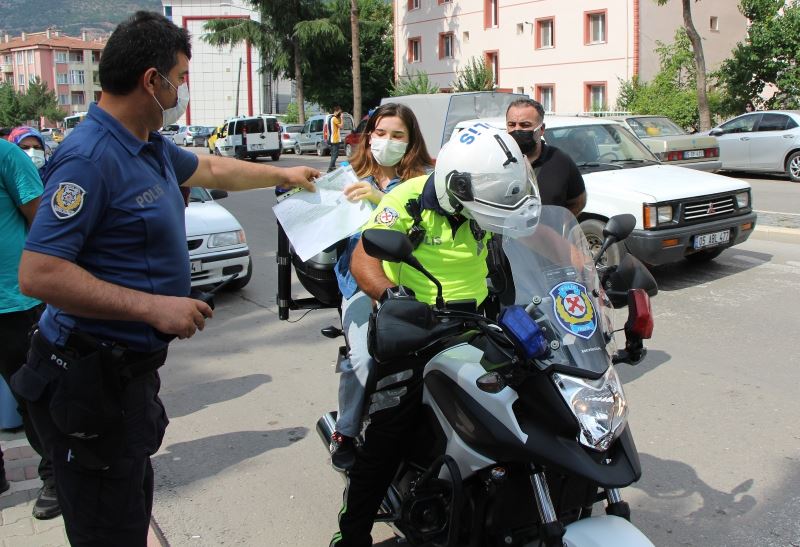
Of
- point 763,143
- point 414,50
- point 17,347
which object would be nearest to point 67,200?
point 17,347

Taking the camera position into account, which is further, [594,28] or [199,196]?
[594,28]

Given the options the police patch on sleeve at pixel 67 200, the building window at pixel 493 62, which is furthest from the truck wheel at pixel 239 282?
the building window at pixel 493 62

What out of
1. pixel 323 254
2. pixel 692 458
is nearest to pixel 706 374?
pixel 692 458

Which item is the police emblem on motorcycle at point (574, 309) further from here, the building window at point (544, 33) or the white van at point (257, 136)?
the building window at point (544, 33)

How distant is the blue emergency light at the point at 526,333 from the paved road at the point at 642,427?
179cm

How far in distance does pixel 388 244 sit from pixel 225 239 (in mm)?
6399

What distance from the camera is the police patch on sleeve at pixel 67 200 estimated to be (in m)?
2.10

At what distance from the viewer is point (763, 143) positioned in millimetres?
17969

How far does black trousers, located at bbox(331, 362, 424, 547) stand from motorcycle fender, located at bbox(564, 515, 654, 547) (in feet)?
2.71

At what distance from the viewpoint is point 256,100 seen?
243 ft

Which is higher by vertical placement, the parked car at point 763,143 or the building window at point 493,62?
the building window at point 493,62

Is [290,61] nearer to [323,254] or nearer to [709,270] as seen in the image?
[709,270]

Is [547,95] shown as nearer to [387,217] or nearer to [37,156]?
[37,156]

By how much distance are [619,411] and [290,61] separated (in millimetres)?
46425
